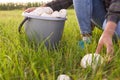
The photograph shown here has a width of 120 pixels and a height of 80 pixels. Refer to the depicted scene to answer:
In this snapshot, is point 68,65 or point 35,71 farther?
point 68,65

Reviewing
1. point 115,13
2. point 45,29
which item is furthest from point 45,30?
point 115,13

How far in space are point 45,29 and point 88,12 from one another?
14.8 inches

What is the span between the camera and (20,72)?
1966 mm

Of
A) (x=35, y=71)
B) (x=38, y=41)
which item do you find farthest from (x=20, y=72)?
(x=38, y=41)

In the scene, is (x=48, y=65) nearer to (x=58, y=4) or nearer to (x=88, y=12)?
(x=88, y=12)

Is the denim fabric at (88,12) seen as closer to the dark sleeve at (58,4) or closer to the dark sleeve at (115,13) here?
the dark sleeve at (58,4)

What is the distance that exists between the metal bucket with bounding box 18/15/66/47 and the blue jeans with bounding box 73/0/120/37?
0.19 meters

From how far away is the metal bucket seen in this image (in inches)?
104

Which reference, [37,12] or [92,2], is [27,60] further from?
[92,2]

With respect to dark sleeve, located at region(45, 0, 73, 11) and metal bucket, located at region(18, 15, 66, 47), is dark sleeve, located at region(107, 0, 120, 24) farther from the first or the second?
dark sleeve, located at region(45, 0, 73, 11)

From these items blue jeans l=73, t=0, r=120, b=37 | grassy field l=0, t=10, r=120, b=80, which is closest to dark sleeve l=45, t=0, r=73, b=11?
blue jeans l=73, t=0, r=120, b=37

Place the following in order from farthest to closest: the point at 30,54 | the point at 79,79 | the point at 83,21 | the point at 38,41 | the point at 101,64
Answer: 1. the point at 83,21
2. the point at 38,41
3. the point at 30,54
4. the point at 101,64
5. the point at 79,79

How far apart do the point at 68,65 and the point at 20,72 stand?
34 centimetres

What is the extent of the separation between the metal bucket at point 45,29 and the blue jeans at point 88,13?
19cm
